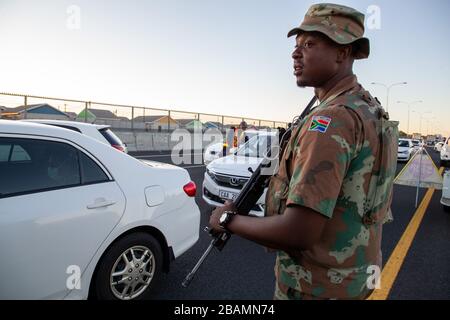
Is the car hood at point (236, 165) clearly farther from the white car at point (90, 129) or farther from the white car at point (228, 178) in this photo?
the white car at point (90, 129)

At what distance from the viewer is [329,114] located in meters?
1.12

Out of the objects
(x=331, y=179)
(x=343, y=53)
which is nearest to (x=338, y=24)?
(x=343, y=53)

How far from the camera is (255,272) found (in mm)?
3539

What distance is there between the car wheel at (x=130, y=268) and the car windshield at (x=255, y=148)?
143 inches

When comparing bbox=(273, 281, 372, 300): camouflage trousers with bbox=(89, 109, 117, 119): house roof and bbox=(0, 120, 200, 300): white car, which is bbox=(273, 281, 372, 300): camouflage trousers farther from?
bbox=(89, 109, 117, 119): house roof

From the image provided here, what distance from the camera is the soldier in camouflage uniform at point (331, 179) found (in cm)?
107

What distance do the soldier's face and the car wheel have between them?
2.02 m

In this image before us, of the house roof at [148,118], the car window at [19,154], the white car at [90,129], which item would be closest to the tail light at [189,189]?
the car window at [19,154]

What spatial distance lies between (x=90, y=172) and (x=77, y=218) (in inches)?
16.6

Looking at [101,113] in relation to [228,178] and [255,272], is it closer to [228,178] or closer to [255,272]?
[228,178]

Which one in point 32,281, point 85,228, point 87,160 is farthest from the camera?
point 87,160
